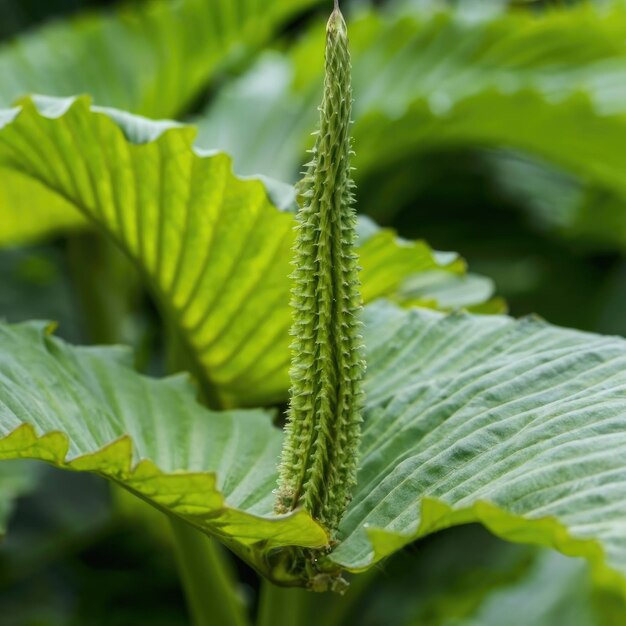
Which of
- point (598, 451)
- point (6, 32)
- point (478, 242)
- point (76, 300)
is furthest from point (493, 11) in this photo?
point (598, 451)

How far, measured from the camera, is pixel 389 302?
2.38 ft

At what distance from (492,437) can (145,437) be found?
0.69ft

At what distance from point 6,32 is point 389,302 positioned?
1187 millimetres

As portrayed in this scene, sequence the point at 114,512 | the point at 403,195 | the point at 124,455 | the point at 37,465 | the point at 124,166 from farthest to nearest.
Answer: the point at 403,195 < the point at 114,512 < the point at 37,465 < the point at 124,166 < the point at 124,455

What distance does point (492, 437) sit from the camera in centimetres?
53

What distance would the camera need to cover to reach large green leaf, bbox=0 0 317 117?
1.28 metres

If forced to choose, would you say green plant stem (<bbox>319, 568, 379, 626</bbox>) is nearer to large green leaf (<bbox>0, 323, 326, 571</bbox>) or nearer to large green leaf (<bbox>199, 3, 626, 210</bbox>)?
large green leaf (<bbox>0, 323, 326, 571</bbox>)

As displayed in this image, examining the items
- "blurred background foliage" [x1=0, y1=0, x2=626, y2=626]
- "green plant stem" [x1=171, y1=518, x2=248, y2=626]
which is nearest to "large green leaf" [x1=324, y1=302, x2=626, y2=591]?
"green plant stem" [x1=171, y1=518, x2=248, y2=626]

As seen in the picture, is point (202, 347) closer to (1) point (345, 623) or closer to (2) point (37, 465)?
(2) point (37, 465)

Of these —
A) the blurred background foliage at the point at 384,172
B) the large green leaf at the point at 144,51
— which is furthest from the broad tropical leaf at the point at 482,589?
the large green leaf at the point at 144,51

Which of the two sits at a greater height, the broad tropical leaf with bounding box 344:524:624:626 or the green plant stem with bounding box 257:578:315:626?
the broad tropical leaf with bounding box 344:524:624:626

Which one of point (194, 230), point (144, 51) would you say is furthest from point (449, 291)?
point (144, 51)

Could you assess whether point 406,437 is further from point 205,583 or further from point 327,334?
point 205,583

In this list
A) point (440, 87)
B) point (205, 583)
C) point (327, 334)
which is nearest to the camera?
point (327, 334)
